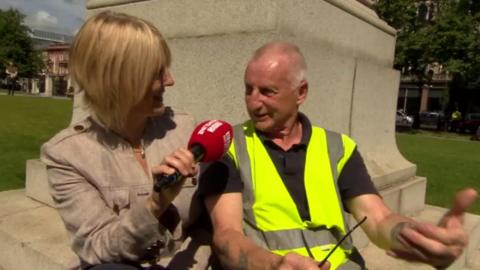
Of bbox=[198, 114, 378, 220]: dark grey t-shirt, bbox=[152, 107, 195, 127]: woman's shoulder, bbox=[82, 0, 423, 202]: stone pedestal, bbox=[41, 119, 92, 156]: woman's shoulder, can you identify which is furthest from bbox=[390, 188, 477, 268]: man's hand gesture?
bbox=[82, 0, 423, 202]: stone pedestal

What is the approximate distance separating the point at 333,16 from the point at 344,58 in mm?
360

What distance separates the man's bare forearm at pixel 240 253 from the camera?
194cm

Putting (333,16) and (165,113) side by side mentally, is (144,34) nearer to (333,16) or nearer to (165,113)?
(165,113)

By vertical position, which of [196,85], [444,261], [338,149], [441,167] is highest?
[196,85]

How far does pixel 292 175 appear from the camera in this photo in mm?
2379

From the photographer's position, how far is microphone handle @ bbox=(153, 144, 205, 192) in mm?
A: 1605

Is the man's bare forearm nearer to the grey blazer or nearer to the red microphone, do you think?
the grey blazer

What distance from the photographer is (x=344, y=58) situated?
4055 millimetres

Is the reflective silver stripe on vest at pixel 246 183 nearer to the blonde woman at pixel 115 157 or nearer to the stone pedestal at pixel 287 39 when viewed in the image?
the blonde woman at pixel 115 157

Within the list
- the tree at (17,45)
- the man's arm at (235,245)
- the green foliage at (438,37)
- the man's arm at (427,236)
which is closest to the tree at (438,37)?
the green foliage at (438,37)

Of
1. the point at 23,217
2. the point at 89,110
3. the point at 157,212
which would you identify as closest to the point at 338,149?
the point at 157,212

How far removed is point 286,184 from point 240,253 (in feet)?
1.49

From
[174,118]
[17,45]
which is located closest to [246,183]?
[174,118]

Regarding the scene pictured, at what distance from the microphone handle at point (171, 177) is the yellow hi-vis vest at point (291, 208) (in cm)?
66
